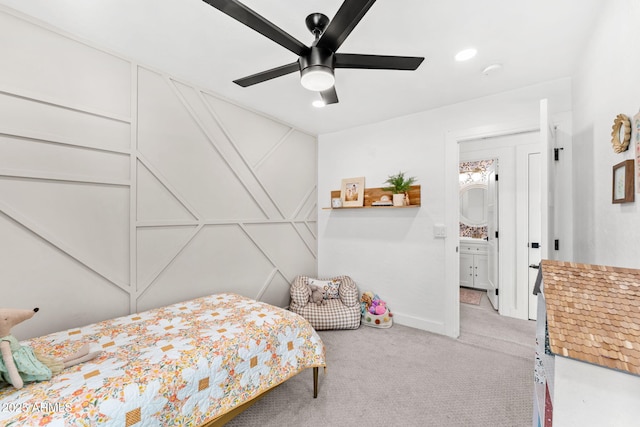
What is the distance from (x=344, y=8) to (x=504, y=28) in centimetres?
129

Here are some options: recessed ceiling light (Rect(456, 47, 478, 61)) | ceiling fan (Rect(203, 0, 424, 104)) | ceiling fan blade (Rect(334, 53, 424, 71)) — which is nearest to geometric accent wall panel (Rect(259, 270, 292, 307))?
ceiling fan (Rect(203, 0, 424, 104))

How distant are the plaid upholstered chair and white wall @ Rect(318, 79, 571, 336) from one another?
12.1 inches

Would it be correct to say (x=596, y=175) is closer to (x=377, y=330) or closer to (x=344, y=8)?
(x=344, y=8)

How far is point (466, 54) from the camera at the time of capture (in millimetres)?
1983

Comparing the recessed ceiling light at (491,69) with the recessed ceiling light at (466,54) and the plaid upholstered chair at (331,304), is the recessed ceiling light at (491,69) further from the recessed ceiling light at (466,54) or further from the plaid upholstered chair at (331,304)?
the plaid upholstered chair at (331,304)

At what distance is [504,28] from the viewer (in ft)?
5.62

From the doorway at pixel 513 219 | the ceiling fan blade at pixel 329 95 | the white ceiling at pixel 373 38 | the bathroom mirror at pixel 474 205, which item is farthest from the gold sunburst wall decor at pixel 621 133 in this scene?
the bathroom mirror at pixel 474 205

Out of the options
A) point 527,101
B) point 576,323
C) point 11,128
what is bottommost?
point 576,323

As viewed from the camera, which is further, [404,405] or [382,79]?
[382,79]

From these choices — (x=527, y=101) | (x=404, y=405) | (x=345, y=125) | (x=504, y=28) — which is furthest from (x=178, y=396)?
(x=527, y=101)

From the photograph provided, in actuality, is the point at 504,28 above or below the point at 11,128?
above

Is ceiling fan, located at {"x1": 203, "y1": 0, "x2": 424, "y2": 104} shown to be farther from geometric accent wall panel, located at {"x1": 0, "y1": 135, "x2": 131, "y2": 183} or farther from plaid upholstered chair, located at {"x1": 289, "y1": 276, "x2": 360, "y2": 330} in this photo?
plaid upholstered chair, located at {"x1": 289, "y1": 276, "x2": 360, "y2": 330}

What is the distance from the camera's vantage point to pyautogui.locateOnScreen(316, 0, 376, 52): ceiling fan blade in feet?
3.60

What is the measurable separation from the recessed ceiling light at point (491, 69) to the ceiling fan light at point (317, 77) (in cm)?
152
